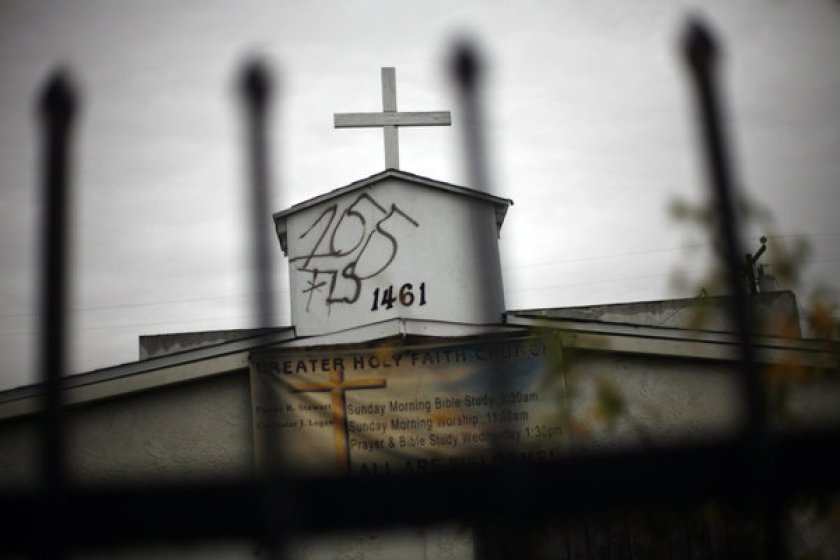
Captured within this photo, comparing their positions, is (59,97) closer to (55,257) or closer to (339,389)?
(55,257)

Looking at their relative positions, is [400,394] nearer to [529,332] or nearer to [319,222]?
[529,332]

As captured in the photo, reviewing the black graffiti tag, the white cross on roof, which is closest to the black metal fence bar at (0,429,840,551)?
the black graffiti tag

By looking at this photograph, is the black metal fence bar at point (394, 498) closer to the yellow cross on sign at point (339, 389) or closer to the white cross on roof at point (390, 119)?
the yellow cross on sign at point (339, 389)

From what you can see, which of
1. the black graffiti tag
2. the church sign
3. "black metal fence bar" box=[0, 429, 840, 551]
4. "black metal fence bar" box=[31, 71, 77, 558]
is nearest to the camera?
"black metal fence bar" box=[0, 429, 840, 551]

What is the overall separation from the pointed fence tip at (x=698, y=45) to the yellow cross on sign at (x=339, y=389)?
5958 millimetres

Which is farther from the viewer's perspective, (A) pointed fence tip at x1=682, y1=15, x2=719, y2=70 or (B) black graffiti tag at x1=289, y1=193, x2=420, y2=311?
(B) black graffiti tag at x1=289, y1=193, x2=420, y2=311

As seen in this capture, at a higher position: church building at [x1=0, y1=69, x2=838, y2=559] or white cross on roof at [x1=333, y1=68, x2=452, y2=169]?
white cross on roof at [x1=333, y1=68, x2=452, y2=169]

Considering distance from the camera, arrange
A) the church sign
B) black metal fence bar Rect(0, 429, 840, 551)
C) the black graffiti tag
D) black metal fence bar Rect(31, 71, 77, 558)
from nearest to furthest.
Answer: black metal fence bar Rect(0, 429, 840, 551) → black metal fence bar Rect(31, 71, 77, 558) → the church sign → the black graffiti tag

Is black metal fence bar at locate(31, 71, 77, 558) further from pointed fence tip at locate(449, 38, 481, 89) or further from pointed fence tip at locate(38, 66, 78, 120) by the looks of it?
pointed fence tip at locate(449, 38, 481, 89)

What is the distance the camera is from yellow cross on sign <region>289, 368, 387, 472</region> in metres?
6.97

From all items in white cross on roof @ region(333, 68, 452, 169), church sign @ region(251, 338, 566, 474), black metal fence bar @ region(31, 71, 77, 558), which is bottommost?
church sign @ region(251, 338, 566, 474)

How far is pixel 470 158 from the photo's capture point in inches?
54.3

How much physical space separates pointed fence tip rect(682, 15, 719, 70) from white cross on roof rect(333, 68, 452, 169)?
25.7 ft

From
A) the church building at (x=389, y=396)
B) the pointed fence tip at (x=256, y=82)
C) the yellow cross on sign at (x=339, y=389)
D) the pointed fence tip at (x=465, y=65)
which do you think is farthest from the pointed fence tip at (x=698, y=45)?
the yellow cross on sign at (x=339, y=389)
